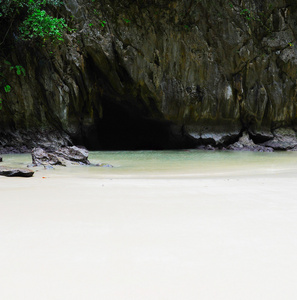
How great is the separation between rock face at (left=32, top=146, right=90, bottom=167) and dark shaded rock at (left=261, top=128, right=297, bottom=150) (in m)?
9.91

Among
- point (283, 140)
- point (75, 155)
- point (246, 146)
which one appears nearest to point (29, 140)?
point (75, 155)

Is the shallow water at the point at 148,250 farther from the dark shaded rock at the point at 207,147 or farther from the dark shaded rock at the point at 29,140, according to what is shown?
the dark shaded rock at the point at 207,147

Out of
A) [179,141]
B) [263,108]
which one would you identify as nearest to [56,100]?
[179,141]

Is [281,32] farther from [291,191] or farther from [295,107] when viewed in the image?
[291,191]

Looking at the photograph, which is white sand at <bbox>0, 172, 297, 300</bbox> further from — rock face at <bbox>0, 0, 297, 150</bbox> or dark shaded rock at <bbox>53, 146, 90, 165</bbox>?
rock face at <bbox>0, 0, 297, 150</bbox>

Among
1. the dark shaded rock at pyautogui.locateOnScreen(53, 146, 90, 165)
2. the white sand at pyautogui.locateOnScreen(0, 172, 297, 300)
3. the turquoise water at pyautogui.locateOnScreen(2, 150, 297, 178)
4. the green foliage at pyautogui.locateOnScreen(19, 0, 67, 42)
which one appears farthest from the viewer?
the green foliage at pyautogui.locateOnScreen(19, 0, 67, 42)

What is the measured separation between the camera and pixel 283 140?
14.4 m

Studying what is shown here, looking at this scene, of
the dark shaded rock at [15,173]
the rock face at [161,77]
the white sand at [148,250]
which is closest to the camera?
the white sand at [148,250]

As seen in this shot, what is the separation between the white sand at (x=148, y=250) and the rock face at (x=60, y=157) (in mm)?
3844

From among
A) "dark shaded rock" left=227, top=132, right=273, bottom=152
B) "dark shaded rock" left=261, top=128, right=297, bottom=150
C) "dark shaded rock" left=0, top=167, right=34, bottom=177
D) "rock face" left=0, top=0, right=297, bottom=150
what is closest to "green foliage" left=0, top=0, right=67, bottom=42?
"rock face" left=0, top=0, right=297, bottom=150

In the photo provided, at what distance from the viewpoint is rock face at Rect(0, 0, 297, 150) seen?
10453 millimetres

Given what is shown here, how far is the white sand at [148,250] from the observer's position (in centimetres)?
81

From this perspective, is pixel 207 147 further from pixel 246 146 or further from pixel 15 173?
pixel 15 173

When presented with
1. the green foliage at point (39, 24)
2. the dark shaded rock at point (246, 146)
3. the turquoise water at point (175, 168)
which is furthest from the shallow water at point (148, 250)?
the dark shaded rock at point (246, 146)
